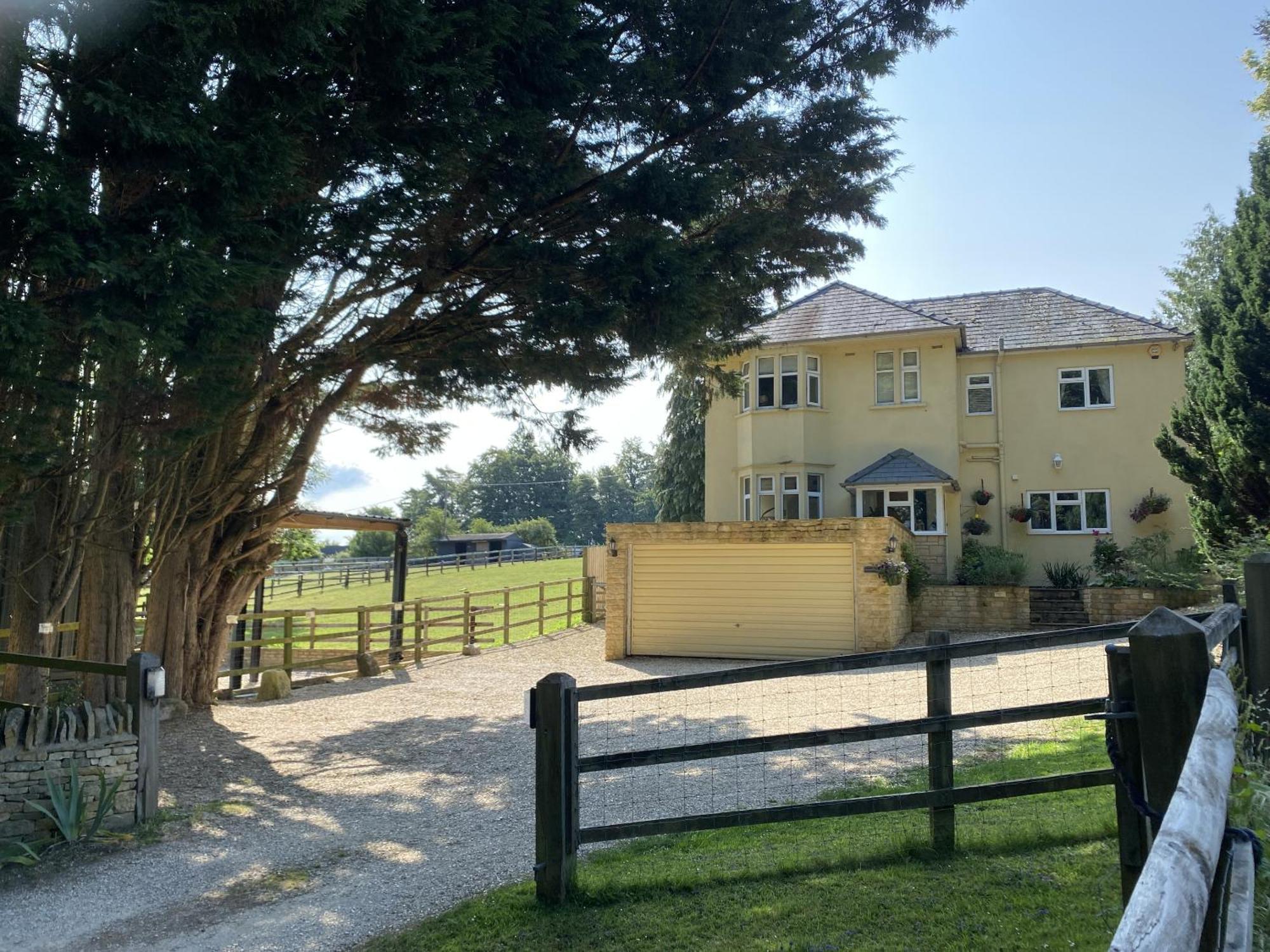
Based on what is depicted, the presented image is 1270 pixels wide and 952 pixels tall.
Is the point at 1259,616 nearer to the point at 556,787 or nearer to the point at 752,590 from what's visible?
the point at 556,787

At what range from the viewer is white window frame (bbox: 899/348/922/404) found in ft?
73.3

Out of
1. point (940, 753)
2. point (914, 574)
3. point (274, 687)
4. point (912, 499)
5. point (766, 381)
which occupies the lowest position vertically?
point (274, 687)

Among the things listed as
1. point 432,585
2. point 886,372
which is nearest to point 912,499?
point 886,372

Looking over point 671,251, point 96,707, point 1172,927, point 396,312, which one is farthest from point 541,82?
point 1172,927

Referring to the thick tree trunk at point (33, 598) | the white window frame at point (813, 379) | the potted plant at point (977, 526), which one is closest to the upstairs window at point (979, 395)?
the potted plant at point (977, 526)

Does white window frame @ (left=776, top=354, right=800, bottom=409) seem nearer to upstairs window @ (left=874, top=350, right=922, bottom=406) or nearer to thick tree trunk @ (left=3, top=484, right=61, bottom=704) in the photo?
upstairs window @ (left=874, top=350, right=922, bottom=406)

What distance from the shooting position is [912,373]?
2248 centimetres

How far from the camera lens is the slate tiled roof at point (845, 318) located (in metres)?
22.3

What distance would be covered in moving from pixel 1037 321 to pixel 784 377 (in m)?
7.08

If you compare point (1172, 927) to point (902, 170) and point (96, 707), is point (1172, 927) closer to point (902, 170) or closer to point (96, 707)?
point (96, 707)

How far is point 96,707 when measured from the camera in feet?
22.6

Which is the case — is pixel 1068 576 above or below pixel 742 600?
above

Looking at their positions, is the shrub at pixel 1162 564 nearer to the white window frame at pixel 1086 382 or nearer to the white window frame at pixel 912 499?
the white window frame at pixel 1086 382

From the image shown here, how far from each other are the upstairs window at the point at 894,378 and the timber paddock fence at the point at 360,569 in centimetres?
2337
